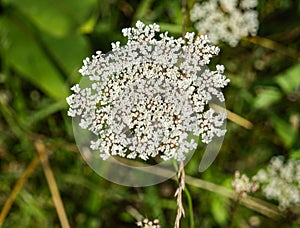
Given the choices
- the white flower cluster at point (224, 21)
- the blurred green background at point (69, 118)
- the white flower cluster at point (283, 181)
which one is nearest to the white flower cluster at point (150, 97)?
the white flower cluster at point (224, 21)

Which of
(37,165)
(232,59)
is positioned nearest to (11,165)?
(37,165)

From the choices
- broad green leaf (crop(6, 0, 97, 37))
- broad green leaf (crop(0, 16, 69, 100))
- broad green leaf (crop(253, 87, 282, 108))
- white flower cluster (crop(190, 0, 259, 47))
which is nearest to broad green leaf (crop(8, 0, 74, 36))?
broad green leaf (crop(6, 0, 97, 37))

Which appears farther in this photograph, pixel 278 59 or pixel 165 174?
Result: pixel 278 59

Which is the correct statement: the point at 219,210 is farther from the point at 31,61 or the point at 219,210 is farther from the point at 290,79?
the point at 31,61

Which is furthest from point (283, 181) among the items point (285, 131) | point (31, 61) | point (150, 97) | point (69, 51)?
point (31, 61)

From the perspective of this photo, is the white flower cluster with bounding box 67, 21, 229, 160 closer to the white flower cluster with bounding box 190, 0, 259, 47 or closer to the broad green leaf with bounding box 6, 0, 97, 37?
the white flower cluster with bounding box 190, 0, 259, 47

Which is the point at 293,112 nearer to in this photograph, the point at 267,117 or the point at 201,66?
the point at 267,117
